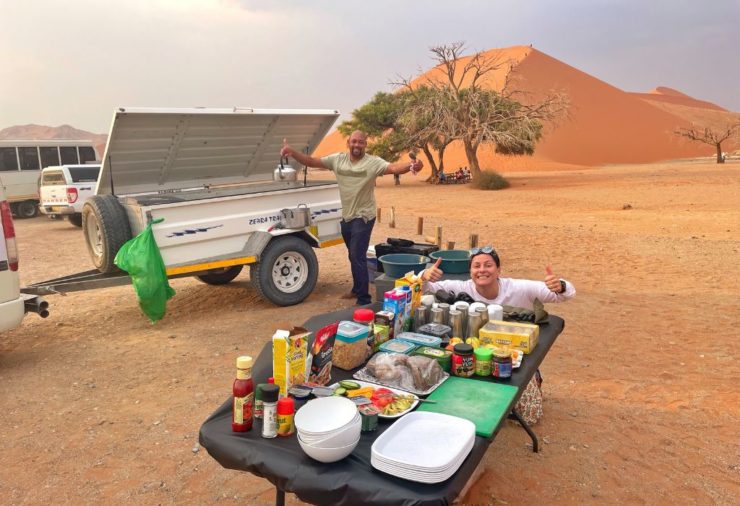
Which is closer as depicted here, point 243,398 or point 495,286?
point 243,398

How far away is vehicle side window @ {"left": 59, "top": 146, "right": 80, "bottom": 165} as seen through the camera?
18734 millimetres

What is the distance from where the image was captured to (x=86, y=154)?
1955 centimetres

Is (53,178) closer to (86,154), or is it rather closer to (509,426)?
(86,154)

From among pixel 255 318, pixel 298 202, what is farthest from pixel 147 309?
pixel 298 202

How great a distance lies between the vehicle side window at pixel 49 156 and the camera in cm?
1814

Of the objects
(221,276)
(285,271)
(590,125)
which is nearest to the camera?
(285,271)

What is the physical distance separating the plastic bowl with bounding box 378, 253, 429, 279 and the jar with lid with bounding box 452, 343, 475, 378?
2.79m

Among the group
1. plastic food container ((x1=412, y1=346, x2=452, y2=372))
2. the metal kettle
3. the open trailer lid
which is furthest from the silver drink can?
the metal kettle

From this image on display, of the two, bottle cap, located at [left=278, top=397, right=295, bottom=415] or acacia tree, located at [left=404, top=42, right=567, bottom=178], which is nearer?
bottle cap, located at [left=278, top=397, right=295, bottom=415]

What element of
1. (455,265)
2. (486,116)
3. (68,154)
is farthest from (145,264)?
(486,116)

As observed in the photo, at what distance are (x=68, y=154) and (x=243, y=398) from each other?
1977 centimetres

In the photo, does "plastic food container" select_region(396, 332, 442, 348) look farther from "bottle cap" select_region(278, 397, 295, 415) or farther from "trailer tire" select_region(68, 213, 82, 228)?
"trailer tire" select_region(68, 213, 82, 228)

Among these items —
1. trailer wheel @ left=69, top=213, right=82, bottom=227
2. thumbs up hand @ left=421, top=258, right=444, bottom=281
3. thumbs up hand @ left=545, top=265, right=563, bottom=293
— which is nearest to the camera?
thumbs up hand @ left=545, top=265, right=563, bottom=293

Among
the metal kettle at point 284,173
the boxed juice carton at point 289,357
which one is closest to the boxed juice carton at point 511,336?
the boxed juice carton at point 289,357
